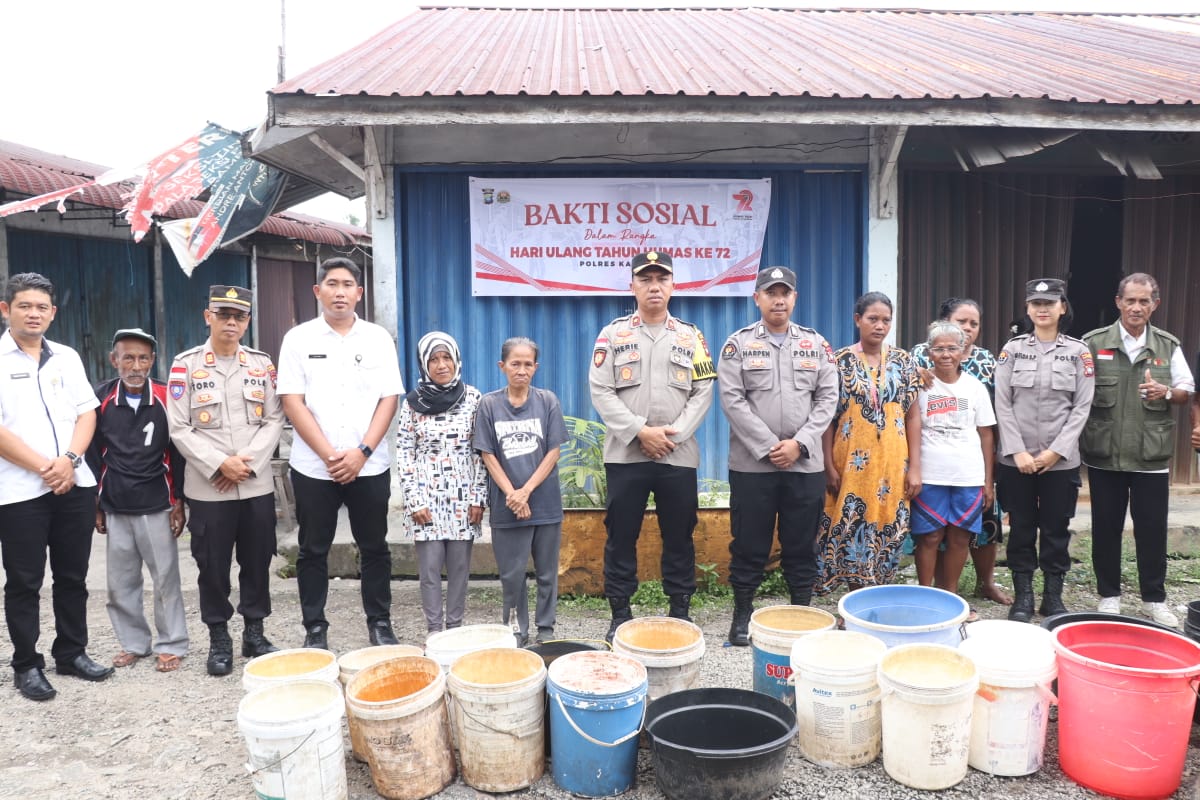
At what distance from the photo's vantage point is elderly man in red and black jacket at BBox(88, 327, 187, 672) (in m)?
4.15

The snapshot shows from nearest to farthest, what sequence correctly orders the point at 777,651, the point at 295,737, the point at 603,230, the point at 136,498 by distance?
the point at 295,737 → the point at 777,651 → the point at 136,498 → the point at 603,230

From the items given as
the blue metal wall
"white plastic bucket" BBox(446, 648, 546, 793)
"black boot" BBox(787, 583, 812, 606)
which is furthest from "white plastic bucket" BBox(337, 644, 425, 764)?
the blue metal wall

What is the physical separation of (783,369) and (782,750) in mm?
1996

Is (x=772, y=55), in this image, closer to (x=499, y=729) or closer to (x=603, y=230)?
(x=603, y=230)

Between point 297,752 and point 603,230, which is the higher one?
point 603,230

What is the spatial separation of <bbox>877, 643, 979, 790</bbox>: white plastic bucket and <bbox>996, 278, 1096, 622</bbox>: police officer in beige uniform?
5.93ft

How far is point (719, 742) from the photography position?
3.17 meters

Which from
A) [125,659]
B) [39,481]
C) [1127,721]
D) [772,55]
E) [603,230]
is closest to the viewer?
[1127,721]

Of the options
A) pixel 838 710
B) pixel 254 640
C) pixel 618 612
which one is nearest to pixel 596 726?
pixel 838 710

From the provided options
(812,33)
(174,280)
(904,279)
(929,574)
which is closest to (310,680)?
(929,574)

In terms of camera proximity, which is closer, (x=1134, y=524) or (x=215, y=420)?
(x=215, y=420)

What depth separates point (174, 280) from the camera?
11.7m

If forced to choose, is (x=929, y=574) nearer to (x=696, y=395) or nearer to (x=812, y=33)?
(x=696, y=395)

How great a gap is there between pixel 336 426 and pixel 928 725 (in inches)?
116
